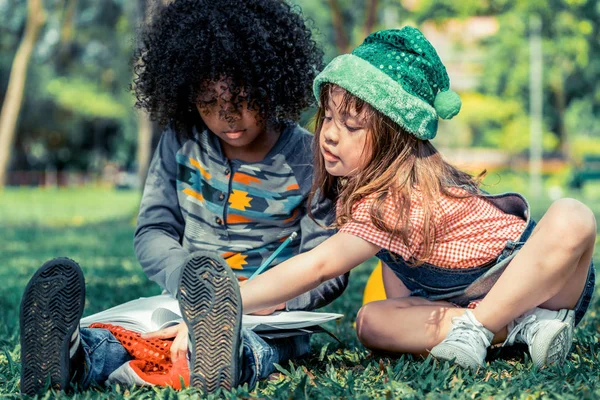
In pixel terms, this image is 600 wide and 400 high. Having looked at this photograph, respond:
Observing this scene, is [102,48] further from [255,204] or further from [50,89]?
[255,204]

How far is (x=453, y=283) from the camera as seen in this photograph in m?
2.68

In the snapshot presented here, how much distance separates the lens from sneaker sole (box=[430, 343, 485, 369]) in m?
2.33

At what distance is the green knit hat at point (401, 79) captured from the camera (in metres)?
2.46

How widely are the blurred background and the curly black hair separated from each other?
11.2 meters

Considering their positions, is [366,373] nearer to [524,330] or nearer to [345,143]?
[524,330]

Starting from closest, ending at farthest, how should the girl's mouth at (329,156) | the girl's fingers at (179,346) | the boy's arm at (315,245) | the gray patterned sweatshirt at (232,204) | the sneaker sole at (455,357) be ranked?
the girl's fingers at (179,346)
the sneaker sole at (455,357)
the girl's mouth at (329,156)
the boy's arm at (315,245)
the gray patterned sweatshirt at (232,204)

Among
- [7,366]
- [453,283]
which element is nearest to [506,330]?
[453,283]

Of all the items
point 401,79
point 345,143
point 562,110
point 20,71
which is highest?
point 20,71

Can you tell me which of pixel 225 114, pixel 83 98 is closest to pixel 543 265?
pixel 225 114

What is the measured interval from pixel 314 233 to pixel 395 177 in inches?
16.3

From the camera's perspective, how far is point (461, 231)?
2.59 metres

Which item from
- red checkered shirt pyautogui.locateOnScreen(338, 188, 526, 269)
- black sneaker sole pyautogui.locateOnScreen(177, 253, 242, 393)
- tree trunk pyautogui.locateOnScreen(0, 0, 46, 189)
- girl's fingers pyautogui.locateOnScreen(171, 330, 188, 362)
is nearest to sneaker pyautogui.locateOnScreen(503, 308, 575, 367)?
red checkered shirt pyautogui.locateOnScreen(338, 188, 526, 269)

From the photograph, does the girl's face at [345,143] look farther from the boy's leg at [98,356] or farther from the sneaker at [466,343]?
the boy's leg at [98,356]

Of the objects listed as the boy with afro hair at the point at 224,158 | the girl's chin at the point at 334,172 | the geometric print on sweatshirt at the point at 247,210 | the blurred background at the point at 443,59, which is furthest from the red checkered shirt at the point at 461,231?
the blurred background at the point at 443,59
